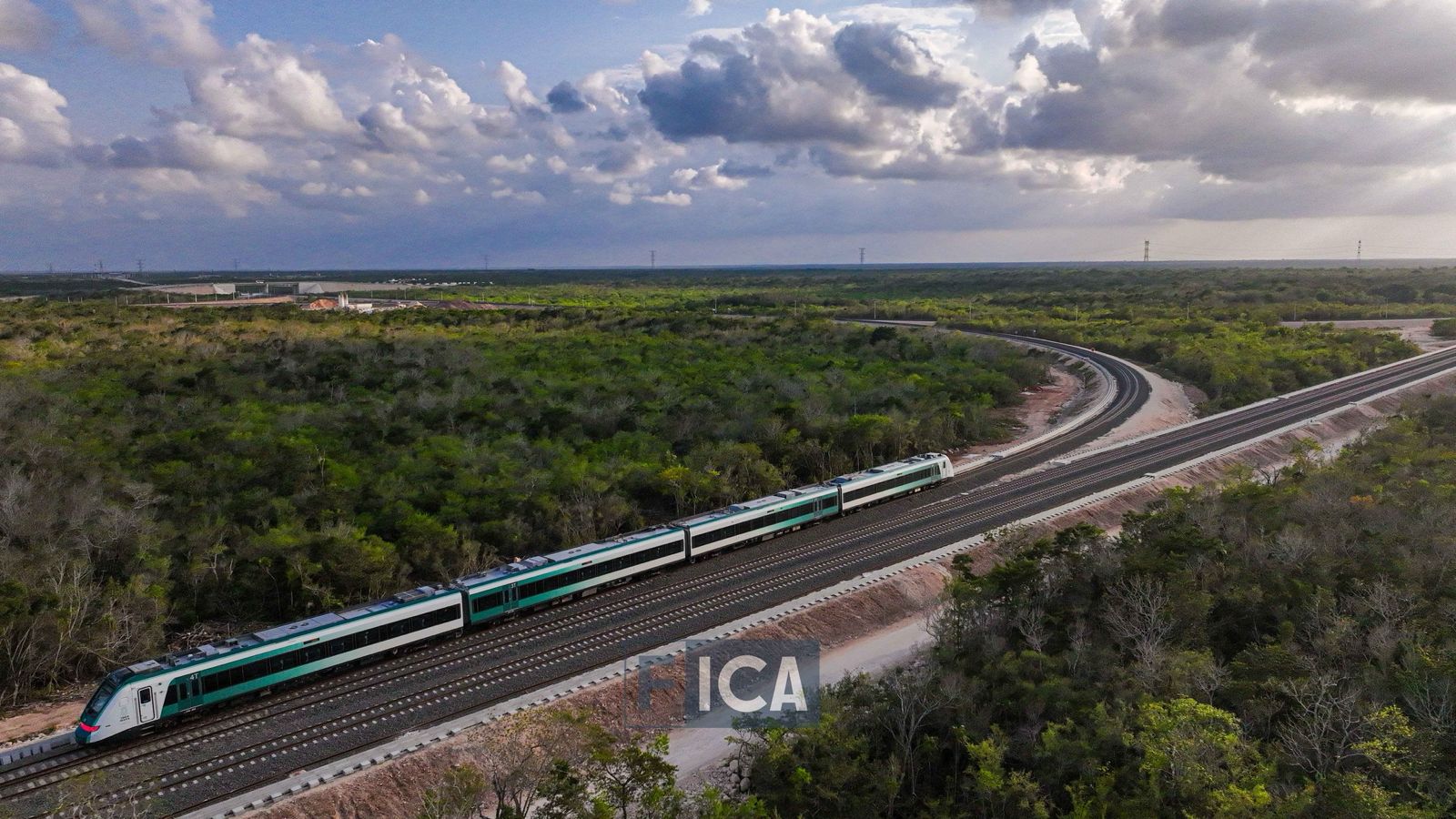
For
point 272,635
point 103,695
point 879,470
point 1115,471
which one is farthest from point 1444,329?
point 103,695

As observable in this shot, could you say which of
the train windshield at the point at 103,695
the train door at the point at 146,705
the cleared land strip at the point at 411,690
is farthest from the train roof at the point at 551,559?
the train windshield at the point at 103,695

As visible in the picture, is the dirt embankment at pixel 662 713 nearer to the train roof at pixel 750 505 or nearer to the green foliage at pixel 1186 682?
the green foliage at pixel 1186 682

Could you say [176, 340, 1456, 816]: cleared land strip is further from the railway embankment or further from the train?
the train

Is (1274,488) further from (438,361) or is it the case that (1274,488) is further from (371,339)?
(371,339)

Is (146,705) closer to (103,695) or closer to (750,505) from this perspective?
(103,695)

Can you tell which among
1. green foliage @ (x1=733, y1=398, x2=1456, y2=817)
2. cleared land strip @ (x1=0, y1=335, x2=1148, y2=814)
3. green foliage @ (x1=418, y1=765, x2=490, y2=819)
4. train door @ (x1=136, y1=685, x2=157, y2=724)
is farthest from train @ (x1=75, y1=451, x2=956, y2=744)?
green foliage @ (x1=733, y1=398, x2=1456, y2=817)
